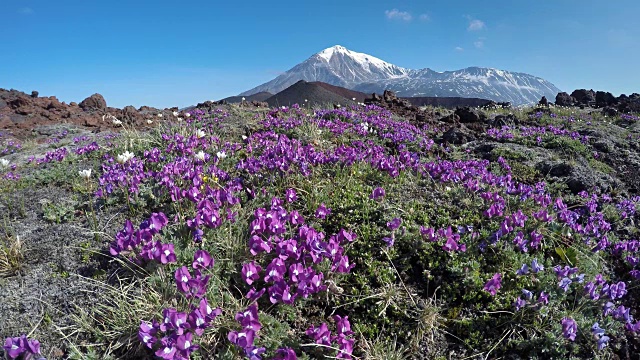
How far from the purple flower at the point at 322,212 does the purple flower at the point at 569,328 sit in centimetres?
243

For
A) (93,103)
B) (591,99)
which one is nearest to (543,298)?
(93,103)

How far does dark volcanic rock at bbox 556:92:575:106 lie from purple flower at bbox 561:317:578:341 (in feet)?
80.4

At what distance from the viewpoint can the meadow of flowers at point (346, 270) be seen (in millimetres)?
2793

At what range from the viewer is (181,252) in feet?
11.2

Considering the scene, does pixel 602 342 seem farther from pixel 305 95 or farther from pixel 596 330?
pixel 305 95

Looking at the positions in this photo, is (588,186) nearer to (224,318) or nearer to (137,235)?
(224,318)

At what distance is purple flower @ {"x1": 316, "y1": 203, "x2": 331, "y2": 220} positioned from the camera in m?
4.21

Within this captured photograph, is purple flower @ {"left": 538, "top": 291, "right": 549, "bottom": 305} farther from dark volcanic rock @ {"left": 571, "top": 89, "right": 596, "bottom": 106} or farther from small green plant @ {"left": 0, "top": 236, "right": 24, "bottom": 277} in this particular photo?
dark volcanic rock @ {"left": 571, "top": 89, "right": 596, "bottom": 106}

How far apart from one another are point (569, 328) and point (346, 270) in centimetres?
182

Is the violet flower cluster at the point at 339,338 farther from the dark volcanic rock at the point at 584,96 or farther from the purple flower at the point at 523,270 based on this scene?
the dark volcanic rock at the point at 584,96

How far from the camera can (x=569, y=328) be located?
2863 mm

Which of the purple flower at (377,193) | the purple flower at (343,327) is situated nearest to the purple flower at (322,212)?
the purple flower at (377,193)

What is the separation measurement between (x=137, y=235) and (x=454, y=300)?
2.98 metres

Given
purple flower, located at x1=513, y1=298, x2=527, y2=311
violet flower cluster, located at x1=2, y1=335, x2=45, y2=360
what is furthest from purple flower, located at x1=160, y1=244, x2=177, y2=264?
purple flower, located at x1=513, y1=298, x2=527, y2=311
